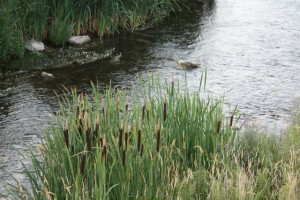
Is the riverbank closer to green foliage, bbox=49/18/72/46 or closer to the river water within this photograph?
green foliage, bbox=49/18/72/46

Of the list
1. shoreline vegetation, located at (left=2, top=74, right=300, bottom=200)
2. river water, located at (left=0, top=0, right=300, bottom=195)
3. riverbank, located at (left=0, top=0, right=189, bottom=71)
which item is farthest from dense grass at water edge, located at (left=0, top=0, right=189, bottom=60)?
shoreline vegetation, located at (left=2, top=74, right=300, bottom=200)

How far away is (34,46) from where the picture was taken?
1087cm

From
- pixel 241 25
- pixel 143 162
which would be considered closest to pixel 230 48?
pixel 241 25

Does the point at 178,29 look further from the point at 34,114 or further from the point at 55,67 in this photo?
the point at 34,114

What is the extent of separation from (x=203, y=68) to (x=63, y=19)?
304 centimetres

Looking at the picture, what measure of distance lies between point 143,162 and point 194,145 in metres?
0.78

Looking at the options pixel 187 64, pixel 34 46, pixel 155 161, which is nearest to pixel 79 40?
pixel 34 46

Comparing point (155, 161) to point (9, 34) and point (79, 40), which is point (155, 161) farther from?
point (79, 40)

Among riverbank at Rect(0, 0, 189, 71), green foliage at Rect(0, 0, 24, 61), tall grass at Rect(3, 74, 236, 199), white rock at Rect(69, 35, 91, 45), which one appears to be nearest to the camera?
tall grass at Rect(3, 74, 236, 199)

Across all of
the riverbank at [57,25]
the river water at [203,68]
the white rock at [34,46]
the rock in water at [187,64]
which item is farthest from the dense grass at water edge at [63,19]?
the rock in water at [187,64]

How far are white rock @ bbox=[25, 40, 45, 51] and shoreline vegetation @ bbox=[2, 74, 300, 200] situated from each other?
5.75 m

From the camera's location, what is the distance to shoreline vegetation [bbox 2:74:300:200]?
419 cm

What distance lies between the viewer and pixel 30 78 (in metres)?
9.70

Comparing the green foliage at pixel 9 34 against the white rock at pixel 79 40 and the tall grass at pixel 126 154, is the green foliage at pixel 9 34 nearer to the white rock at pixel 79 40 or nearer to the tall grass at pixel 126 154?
the white rock at pixel 79 40
